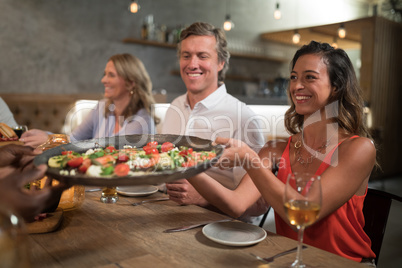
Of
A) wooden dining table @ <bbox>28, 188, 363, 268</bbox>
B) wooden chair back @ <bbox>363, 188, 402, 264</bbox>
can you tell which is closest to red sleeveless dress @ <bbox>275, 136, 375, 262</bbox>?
wooden chair back @ <bbox>363, 188, 402, 264</bbox>

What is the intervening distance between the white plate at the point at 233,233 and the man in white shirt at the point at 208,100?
34.8 inches

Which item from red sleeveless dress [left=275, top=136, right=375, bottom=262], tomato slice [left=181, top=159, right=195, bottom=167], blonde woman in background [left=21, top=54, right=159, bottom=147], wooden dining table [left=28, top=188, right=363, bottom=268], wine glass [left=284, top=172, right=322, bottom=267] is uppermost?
blonde woman in background [left=21, top=54, right=159, bottom=147]

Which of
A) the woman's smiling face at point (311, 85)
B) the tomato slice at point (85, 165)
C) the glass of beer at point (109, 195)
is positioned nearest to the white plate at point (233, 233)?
the tomato slice at point (85, 165)

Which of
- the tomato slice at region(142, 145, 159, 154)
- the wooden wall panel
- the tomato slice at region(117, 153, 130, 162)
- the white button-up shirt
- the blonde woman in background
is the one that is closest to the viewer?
the tomato slice at region(117, 153, 130, 162)

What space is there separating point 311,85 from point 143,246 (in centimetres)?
102

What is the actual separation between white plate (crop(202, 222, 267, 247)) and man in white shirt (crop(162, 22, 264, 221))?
88cm

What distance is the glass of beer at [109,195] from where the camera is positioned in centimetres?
154

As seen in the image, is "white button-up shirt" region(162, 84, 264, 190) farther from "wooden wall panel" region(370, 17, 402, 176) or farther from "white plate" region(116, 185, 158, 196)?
"wooden wall panel" region(370, 17, 402, 176)

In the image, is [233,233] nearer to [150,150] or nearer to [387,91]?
[150,150]

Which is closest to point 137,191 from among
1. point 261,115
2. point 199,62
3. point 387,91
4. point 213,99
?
point 213,99

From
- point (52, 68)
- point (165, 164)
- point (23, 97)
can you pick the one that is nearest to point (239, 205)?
point (165, 164)

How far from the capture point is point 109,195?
5.14 feet

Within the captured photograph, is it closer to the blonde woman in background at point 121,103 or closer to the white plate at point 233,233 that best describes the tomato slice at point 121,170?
the white plate at point 233,233

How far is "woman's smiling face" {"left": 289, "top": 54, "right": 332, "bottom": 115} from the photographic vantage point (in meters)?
1.59
